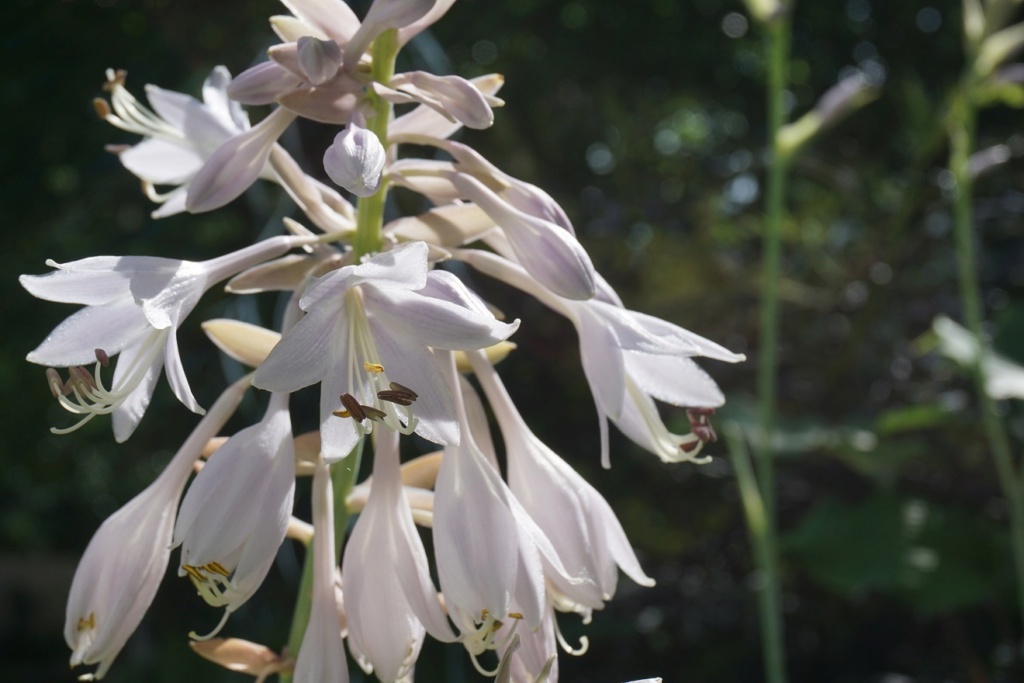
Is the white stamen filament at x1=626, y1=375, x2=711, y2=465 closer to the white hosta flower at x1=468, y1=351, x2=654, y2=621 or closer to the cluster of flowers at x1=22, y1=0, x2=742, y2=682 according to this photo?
the cluster of flowers at x1=22, y1=0, x2=742, y2=682

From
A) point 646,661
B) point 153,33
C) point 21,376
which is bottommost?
point 646,661

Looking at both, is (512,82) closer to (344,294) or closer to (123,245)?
(123,245)

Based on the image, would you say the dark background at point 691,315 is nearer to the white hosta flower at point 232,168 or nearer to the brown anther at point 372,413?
the white hosta flower at point 232,168

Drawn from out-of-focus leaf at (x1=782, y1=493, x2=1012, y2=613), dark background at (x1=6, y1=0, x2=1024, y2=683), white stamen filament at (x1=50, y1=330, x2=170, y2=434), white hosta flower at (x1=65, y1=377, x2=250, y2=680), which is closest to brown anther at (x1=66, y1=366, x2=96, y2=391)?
white stamen filament at (x1=50, y1=330, x2=170, y2=434)

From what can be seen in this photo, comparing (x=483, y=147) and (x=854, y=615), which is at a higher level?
(x=483, y=147)

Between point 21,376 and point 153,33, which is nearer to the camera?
point 153,33

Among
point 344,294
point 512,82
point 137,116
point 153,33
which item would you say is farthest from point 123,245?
point 344,294
